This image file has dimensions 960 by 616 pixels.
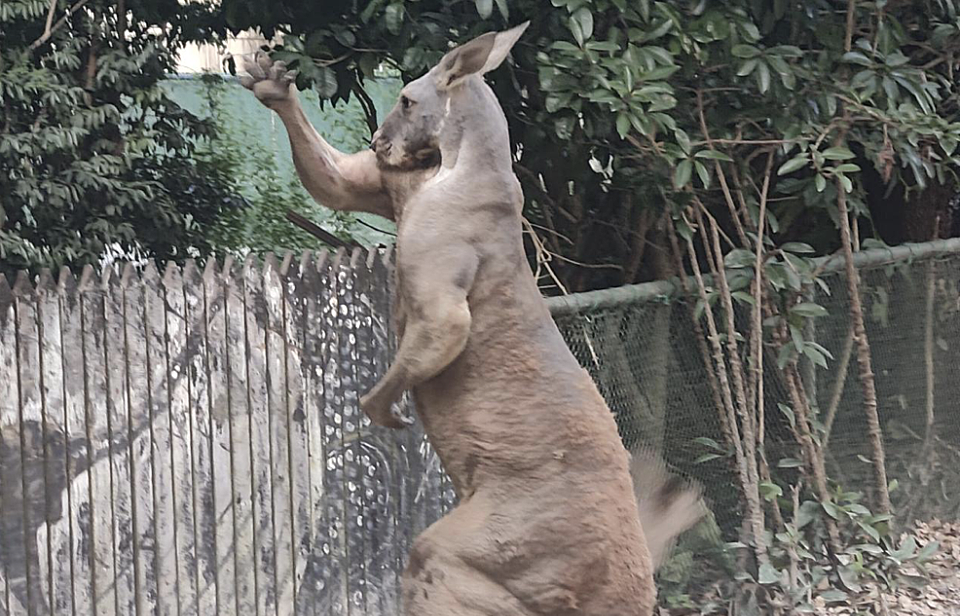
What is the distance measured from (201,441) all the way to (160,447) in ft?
0.57

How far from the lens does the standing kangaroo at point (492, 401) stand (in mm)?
3391

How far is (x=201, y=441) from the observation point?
16.9 feet

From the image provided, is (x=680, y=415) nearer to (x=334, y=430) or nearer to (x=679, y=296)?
(x=679, y=296)

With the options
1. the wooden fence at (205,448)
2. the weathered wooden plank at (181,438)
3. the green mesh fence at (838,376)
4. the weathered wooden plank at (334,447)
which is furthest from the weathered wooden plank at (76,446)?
the green mesh fence at (838,376)

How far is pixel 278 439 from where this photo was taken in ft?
17.5

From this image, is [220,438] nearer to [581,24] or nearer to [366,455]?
[366,455]

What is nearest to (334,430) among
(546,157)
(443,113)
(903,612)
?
(546,157)

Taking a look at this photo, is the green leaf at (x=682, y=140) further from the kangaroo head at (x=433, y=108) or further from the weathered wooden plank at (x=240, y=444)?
the kangaroo head at (x=433, y=108)

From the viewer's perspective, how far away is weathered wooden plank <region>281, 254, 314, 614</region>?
5.33 meters

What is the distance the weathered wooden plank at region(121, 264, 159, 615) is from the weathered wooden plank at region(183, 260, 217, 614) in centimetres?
18

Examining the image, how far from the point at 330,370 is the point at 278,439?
1.20ft

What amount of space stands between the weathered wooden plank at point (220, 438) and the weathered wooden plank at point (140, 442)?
262 millimetres

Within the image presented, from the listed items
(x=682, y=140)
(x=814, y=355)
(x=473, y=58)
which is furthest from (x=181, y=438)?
(x=814, y=355)

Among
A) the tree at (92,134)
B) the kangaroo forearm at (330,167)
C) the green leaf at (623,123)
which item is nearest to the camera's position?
the kangaroo forearm at (330,167)
